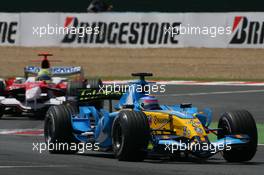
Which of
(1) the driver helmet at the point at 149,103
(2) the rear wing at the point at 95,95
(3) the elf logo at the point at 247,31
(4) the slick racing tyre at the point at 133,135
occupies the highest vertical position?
(3) the elf logo at the point at 247,31

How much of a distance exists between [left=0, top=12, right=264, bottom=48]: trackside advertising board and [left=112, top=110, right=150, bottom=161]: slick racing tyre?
22.6 meters

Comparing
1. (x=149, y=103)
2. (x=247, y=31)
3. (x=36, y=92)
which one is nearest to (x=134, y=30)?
(x=247, y=31)

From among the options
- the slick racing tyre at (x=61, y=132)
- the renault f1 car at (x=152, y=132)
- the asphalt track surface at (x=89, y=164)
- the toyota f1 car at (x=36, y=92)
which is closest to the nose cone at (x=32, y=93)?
the toyota f1 car at (x=36, y=92)

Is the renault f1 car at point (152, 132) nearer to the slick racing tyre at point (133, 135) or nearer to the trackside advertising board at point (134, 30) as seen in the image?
the slick racing tyre at point (133, 135)

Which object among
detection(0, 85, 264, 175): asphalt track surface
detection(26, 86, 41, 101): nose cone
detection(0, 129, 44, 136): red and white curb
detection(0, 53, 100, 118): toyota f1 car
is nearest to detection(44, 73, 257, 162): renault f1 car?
detection(0, 85, 264, 175): asphalt track surface

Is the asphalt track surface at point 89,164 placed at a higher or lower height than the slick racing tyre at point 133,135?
lower

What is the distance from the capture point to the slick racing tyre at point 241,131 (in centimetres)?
1343

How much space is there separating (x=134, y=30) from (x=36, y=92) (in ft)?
47.3

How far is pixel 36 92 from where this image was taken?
23000 millimetres

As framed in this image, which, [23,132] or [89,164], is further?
[23,132]

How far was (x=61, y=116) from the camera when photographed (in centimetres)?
1485

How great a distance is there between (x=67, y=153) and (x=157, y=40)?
2227 cm

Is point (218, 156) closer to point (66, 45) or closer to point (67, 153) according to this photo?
point (67, 153)

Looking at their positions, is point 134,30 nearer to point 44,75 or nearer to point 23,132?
point 44,75
